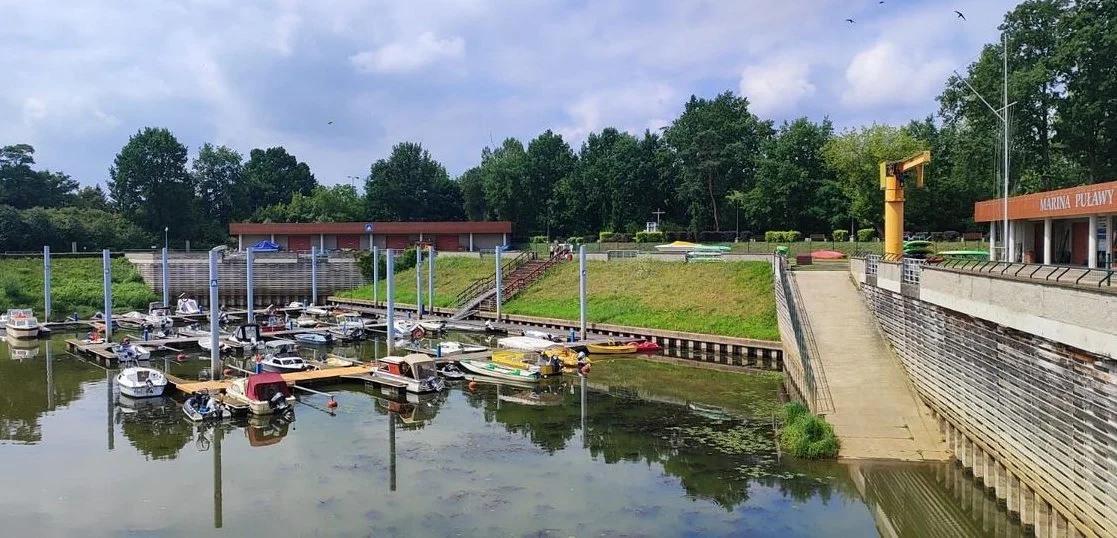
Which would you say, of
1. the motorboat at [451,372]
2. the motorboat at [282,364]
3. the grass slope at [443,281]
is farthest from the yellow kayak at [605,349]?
the grass slope at [443,281]

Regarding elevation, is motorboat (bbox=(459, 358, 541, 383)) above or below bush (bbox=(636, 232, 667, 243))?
below

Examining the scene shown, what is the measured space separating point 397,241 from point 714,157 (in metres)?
38.0

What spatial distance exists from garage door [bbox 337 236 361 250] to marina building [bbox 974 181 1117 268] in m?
67.9

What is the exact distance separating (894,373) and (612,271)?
34.7m

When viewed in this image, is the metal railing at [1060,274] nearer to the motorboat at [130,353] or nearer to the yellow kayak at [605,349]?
the yellow kayak at [605,349]

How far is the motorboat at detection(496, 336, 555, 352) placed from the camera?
45.8 meters

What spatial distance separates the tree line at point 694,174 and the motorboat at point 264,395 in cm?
3598

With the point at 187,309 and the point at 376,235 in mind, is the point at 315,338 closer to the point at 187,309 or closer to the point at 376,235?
the point at 187,309

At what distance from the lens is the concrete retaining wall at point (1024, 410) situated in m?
15.7

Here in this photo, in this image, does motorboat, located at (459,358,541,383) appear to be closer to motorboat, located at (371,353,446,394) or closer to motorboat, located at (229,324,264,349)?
motorboat, located at (371,353,446,394)

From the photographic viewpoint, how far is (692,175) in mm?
92625

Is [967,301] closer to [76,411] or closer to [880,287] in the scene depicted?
[880,287]

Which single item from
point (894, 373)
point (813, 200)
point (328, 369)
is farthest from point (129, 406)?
point (813, 200)

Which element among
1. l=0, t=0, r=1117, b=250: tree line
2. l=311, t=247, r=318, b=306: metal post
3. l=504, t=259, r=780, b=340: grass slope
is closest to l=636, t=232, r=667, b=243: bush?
l=0, t=0, r=1117, b=250: tree line
